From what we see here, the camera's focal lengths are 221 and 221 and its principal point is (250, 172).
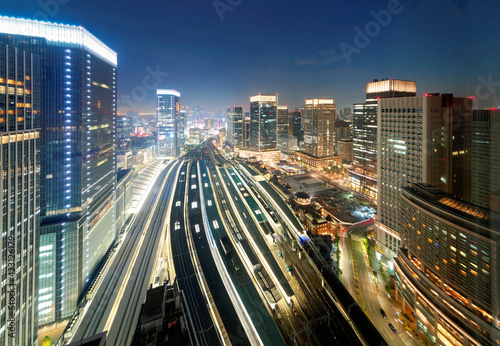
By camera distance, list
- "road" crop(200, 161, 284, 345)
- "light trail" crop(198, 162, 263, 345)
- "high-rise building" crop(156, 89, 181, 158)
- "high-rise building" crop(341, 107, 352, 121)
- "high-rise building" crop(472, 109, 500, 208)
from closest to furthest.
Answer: "road" crop(200, 161, 284, 345) < "light trail" crop(198, 162, 263, 345) < "high-rise building" crop(472, 109, 500, 208) < "high-rise building" crop(156, 89, 181, 158) < "high-rise building" crop(341, 107, 352, 121)

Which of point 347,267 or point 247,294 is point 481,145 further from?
point 247,294

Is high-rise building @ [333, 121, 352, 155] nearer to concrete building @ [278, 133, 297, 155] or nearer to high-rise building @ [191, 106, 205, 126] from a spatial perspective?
concrete building @ [278, 133, 297, 155]

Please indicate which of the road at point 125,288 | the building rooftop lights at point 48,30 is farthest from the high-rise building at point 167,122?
the building rooftop lights at point 48,30

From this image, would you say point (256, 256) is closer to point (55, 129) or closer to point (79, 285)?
point (79, 285)

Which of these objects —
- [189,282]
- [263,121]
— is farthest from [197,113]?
[189,282]

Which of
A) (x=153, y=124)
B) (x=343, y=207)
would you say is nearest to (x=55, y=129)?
(x=343, y=207)

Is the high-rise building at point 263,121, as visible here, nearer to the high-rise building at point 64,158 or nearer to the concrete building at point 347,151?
the concrete building at point 347,151

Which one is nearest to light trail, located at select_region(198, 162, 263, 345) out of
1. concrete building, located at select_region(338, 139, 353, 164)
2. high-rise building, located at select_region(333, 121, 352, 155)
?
concrete building, located at select_region(338, 139, 353, 164)
